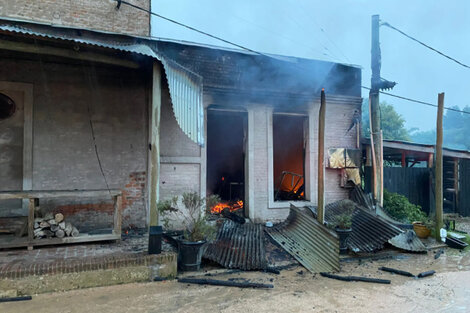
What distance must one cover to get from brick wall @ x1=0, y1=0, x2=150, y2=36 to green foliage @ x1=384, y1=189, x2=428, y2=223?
351 inches

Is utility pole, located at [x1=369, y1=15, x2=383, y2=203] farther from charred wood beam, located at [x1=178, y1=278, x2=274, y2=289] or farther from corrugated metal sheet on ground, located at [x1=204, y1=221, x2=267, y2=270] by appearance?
charred wood beam, located at [x1=178, y1=278, x2=274, y2=289]

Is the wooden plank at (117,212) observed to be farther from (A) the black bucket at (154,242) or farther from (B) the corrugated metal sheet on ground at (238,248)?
(B) the corrugated metal sheet on ground at (238,248)

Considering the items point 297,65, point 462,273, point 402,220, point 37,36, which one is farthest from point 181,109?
point 402,220

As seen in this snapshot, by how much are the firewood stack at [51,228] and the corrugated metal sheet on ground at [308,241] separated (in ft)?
13.7

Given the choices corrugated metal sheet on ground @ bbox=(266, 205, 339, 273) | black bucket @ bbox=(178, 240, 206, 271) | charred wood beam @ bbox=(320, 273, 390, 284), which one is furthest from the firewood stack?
charred wood beam @ bbox=(320, 273, 390, 284)

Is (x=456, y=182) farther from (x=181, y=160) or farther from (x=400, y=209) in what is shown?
(x=181, y=160)

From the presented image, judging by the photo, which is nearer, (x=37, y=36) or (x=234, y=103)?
(x=37, y=36)

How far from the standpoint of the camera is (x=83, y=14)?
309 inches

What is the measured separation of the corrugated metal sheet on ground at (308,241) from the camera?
207 inches

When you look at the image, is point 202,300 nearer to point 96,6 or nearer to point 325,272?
point 325,272

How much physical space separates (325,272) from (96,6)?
28.7 ft

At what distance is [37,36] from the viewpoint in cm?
431

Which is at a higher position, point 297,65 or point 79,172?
point 297,65

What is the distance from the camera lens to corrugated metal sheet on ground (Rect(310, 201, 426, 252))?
6.03 metres
